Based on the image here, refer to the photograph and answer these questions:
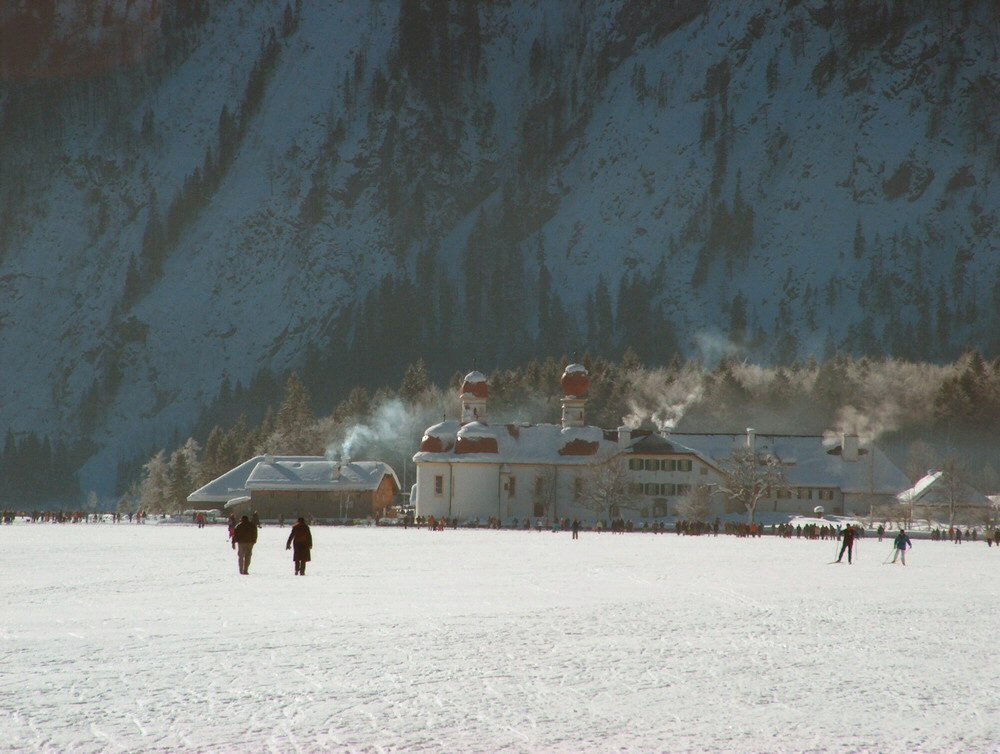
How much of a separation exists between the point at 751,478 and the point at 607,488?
11.5 m

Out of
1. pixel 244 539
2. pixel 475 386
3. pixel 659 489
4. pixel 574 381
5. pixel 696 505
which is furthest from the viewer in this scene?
pixel 475 386

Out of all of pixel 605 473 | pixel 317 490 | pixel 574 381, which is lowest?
pixel 317 490

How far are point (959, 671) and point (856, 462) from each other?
9191 cm

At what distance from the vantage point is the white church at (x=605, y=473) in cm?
10275

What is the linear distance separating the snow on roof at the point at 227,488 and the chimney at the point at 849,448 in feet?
147

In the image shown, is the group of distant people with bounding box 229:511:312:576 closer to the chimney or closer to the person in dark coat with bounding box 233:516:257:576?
the person in dark coat with bounding box 233:516:257:576

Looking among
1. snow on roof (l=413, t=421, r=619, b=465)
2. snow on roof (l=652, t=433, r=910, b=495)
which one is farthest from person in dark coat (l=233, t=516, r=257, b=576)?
snow on roof (l=652, t=433, r=910, b=495)

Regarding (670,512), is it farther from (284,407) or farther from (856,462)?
(284,407)

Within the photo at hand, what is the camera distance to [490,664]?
54.7 ft

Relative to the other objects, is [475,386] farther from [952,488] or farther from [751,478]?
[952,488]

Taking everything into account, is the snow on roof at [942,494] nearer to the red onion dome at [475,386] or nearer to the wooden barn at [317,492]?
the red onion dome at [475,386]

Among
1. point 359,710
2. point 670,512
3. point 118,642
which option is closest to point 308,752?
point 359,710

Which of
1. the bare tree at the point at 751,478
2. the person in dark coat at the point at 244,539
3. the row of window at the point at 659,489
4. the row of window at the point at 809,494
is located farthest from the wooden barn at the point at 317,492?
the person in dark coat at the point at 244,539

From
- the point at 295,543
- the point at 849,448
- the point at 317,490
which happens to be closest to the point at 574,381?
the point at 849,448
